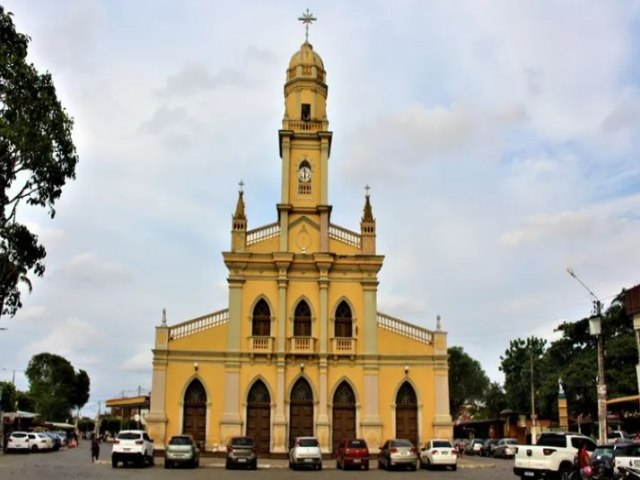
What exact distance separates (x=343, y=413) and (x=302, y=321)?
5.26m

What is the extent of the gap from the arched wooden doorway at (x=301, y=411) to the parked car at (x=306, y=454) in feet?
21.9

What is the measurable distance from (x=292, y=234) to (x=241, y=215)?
299cm

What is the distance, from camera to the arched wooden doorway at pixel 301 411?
119 ft

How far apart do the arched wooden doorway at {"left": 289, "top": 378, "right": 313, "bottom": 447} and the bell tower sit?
746 cm

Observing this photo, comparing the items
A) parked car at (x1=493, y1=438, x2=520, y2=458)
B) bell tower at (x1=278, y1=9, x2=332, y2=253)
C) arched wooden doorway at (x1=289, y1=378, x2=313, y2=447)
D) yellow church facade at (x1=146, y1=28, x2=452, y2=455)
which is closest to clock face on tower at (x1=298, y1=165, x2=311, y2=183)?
bell tower at (x1=278, y1=9, x2=332, y2=253)

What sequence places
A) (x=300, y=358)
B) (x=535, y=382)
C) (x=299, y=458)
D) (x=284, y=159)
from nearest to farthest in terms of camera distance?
(x=299, y=458) < (x=300, y=358) < (x=284, y=159) < (x=535, y=382)

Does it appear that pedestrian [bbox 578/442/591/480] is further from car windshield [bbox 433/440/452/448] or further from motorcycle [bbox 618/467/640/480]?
car windshield [bbox 433/440/452/448]

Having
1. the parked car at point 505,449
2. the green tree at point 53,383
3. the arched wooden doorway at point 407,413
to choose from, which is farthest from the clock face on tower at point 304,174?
the green tree at point 53,383

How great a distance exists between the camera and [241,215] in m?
38.8

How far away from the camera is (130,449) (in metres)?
28.6

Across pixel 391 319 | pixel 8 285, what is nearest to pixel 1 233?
pixel 8 285

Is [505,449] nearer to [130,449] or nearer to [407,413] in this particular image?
[407,413]

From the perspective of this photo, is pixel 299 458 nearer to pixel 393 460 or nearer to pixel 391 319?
pixel 393 460

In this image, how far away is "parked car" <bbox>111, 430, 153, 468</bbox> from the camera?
28.6 m
